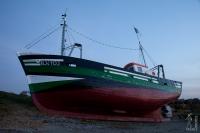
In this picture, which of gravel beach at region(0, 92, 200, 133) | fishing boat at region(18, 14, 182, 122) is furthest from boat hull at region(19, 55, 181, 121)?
gravel beach at region(0, 92, 200, 133)

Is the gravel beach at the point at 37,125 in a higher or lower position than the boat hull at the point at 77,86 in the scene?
lower

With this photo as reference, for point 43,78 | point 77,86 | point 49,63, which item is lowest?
point 77,86

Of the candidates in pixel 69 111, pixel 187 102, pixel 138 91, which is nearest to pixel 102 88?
pixel 69 111

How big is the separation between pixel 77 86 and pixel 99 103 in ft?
6.49

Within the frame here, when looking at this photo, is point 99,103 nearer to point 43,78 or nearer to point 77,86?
point 77,86

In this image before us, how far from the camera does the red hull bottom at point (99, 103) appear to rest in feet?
59.2

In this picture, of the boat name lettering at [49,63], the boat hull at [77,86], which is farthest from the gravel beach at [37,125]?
the boat name lettering at [49,63]

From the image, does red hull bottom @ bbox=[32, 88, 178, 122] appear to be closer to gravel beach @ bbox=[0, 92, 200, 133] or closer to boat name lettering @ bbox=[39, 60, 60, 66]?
gravel beach @ bbox=[0, 92, 200, 133]

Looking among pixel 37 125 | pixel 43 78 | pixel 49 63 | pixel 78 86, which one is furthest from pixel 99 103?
pixel 37 125

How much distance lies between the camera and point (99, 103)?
19.1 metres

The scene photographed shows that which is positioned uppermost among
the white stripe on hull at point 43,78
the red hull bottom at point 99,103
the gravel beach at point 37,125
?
the white stripe on hull at point 43,78

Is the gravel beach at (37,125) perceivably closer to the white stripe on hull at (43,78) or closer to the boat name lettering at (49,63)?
the white stripe on hull at (43,78)

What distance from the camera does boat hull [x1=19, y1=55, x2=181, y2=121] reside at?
17922mm

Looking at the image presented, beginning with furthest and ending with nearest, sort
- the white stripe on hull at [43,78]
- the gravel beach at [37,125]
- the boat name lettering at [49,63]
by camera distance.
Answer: the boat name lettering at [49,63] → the white stripe on hull at [43,78] → the gravel beach at [37,125]
